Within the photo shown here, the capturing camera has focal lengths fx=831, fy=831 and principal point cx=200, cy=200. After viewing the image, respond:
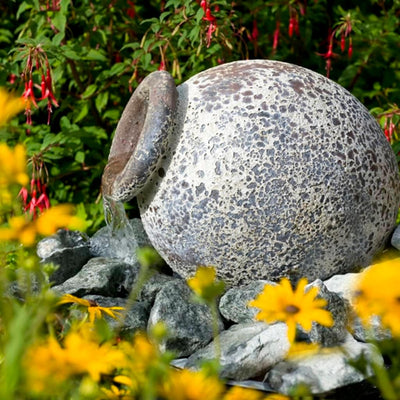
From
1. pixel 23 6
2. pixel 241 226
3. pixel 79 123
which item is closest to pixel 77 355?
pixel 241 226

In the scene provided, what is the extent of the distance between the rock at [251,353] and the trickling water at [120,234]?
4.57 ft

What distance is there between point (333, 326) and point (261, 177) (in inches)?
28.0

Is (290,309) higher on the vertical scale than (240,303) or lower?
higher

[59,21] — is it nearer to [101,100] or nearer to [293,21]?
[101,100]

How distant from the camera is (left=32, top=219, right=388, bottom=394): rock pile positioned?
9.98 feet

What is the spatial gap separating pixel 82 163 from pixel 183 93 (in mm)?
1954

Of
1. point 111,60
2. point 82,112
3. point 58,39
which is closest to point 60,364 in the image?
point 58,39

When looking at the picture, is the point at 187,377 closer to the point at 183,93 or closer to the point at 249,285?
the point at 249,285

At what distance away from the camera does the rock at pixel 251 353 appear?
10.1 feet

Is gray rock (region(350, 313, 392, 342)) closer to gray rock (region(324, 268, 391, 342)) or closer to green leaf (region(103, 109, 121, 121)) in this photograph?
gray rock (region(324, 268, 391, 342))

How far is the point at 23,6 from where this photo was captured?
519cm

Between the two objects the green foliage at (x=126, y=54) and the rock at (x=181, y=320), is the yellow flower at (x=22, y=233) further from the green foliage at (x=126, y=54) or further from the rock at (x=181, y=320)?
the green foliage at (x=126, y=54)

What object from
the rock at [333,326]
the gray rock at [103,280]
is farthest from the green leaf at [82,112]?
the rock at [333,326]

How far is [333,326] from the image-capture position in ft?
11.2
